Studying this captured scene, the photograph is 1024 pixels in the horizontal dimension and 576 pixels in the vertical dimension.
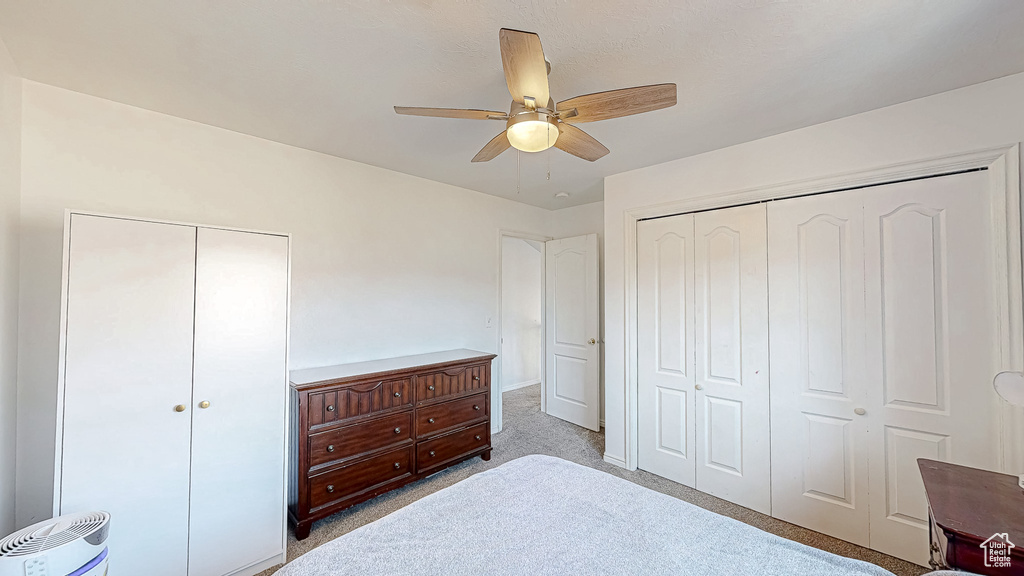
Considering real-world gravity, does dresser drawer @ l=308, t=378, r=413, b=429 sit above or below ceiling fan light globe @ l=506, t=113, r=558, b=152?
below

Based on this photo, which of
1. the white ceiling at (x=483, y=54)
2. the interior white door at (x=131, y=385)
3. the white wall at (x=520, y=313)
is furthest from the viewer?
the white wall at (x=520, y=313)

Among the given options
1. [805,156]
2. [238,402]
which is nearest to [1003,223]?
[805,156]

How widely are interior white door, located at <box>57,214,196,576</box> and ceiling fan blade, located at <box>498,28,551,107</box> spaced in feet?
5.54

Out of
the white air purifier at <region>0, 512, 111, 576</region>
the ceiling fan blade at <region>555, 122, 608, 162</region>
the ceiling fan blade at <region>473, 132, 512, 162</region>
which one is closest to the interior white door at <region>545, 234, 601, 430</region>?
the ceiling fan blade at <region>555, 122, 608, 162</region>

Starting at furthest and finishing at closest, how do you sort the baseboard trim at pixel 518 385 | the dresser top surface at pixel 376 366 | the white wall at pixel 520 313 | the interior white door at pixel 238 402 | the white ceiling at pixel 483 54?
the white wall at pixel 520 313, the baseboard trim at pixel 518 385, the dresser top surface at pixel 376 366, the interior white door at pixel 238 402, the white ceiling at pixel 483 54

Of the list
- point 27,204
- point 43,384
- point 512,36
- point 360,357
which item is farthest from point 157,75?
point 360,357

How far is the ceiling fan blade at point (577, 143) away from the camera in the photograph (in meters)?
1.64

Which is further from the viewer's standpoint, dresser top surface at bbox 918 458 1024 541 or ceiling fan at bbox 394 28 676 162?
ceiling fan at bbox 394 28 676 162

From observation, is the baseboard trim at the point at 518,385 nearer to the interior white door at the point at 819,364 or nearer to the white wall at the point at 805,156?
the white wall at the point at 805,156

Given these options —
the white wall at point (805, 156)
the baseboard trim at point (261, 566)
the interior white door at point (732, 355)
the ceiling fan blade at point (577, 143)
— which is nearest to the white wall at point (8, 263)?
the baseboard trim at point (261, 566)

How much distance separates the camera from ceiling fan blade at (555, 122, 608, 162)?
164 cm

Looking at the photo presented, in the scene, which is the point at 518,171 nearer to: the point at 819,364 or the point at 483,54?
the point at 483,54

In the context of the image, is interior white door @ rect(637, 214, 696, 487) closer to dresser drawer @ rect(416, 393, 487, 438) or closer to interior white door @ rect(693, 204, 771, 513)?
interior white door @ rect(693, 204, 771, 513)

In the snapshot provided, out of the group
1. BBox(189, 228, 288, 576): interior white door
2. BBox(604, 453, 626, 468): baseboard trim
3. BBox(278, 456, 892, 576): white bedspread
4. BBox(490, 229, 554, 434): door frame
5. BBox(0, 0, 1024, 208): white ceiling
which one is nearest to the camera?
BBox(278, 456, 892, 576): white bedspread
